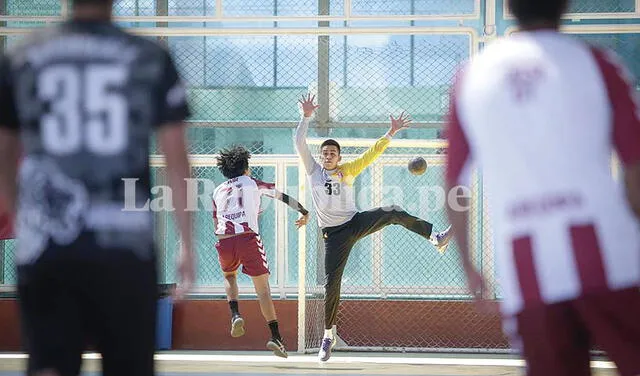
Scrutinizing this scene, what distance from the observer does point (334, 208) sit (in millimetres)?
10367

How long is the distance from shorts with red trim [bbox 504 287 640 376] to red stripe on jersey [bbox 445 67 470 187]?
1.49 ft

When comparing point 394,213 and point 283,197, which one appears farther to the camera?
point 394,213

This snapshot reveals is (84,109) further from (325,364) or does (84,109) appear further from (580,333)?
(325,364)

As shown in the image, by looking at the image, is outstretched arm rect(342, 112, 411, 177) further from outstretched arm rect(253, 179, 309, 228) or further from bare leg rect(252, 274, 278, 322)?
bare leg rect(252, 274, 278, 322)

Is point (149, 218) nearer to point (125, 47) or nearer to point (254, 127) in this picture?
point (125, 47)

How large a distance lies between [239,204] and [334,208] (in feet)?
3.05

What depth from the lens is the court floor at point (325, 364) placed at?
9734 mm

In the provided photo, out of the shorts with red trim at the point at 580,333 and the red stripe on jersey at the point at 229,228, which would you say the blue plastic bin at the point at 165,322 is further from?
the shorts with red trim at the point at 580,333

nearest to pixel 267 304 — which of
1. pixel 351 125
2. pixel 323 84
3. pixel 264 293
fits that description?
pixel 264 293

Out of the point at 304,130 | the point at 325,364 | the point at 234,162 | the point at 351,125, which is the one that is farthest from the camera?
the point at 351,125

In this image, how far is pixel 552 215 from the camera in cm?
297

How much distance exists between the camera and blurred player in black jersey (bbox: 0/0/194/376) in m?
3.05

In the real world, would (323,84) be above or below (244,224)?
above

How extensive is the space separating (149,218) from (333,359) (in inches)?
319
